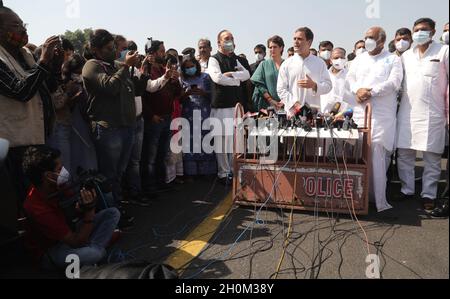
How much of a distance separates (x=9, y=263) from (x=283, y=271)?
7.40ft

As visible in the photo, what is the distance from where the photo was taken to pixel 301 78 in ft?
15.8

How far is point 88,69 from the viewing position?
11.9ft

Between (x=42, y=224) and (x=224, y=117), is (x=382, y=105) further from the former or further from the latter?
(x=42, y=224)

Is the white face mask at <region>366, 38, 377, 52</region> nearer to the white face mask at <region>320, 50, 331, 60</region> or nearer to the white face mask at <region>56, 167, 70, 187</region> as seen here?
the white face mask at <region>320, 50, 331, 60</region>

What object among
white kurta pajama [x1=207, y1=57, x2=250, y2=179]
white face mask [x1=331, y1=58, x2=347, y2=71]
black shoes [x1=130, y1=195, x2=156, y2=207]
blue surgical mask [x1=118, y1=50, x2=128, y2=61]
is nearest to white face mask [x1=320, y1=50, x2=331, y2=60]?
white face mask [x1=331, y1=58, x2=347, y2=71]

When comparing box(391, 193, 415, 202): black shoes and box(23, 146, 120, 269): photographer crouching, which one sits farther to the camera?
box(391, 193, 415, 202): black shoes

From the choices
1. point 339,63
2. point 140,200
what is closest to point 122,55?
point 140,200

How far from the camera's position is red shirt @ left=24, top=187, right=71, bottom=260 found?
9.18ft

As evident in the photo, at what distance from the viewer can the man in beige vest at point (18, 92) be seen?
3.07 metres

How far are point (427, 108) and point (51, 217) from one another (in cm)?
412

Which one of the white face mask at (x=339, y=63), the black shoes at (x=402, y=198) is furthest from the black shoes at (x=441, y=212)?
the white face mask at (x=339, y=63)

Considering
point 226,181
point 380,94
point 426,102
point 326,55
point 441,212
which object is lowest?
point 441,212

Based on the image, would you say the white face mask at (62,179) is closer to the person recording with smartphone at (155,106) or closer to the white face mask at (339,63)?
the person recording with smartphone at (155,106)

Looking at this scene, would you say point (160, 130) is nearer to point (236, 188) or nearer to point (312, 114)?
point (236, 188)
